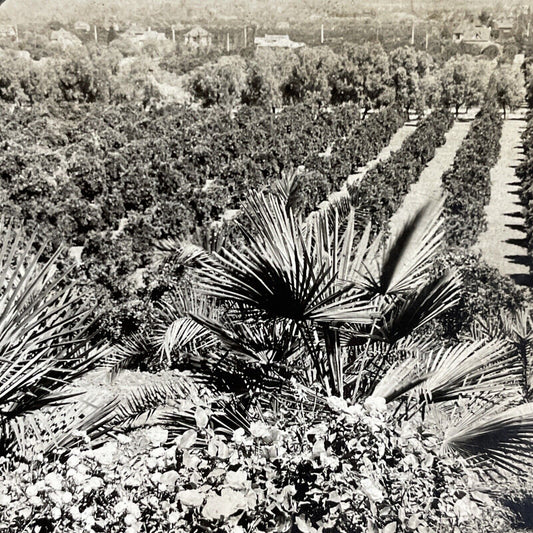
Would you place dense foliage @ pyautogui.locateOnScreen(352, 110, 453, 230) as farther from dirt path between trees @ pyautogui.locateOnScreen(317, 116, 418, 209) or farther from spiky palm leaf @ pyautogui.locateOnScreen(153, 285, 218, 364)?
spiky palm leaf @ pyautogui.locateOnScreen(153, 285, 218, 364)

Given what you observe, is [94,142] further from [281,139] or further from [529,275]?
[529,275]

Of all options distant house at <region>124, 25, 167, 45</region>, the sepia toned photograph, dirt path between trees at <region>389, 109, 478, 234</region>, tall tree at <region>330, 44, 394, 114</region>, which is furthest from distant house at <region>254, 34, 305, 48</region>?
the sepia toned photograph

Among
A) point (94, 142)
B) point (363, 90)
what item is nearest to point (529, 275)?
point (94, 142)

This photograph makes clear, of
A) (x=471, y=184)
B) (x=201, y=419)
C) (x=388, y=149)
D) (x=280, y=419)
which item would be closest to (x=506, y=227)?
(x=471, y=184)

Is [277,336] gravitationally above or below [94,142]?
above

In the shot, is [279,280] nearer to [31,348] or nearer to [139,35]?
[31,348]
